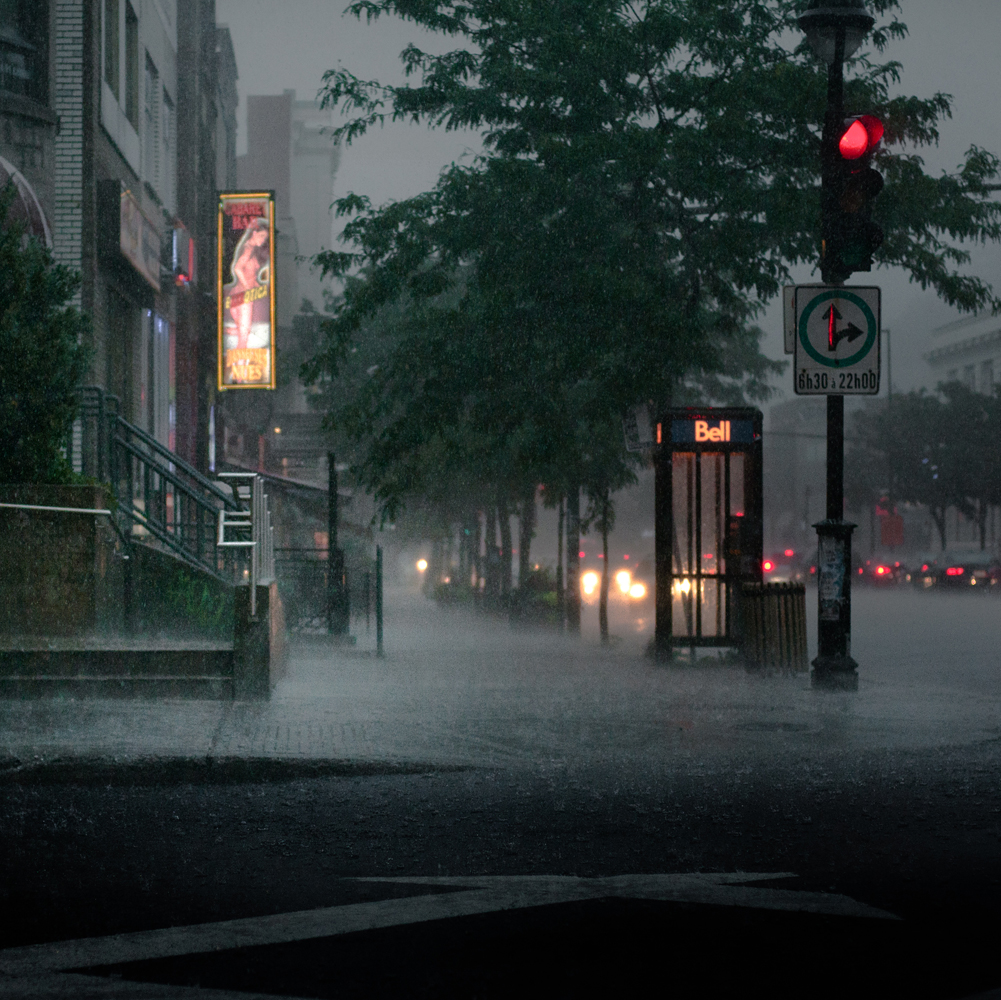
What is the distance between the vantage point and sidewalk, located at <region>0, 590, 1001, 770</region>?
9594 mm

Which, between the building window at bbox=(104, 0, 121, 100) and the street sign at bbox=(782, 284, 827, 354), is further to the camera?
the building window at bbox=(104, 0, 121, 100)

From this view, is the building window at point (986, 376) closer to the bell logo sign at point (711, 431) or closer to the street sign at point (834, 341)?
the bell logo sign at point (711, 431)

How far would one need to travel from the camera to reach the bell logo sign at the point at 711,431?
1825 cm

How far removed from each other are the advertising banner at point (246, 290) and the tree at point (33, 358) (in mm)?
13625

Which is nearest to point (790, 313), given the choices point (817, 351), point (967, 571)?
point (817, 351)

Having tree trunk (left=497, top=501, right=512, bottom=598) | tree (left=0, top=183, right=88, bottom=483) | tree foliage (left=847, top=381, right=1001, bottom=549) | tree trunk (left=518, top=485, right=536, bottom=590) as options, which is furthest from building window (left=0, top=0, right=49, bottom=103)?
tree foliage (left=847, top=381, right=1001, bottom=549)

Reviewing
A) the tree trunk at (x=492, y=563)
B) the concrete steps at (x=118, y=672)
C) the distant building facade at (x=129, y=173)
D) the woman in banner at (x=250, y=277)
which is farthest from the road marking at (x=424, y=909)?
the tree trunk at (x=492, y=563)

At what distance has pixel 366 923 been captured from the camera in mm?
5383

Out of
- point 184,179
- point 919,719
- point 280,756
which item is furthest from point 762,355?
point 280,756

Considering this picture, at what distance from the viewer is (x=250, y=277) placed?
90.9 feet

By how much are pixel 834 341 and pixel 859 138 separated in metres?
1.87

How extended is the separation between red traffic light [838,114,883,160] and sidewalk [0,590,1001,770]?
4956 millimetres

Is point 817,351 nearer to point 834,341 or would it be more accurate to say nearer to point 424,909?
point 834,341

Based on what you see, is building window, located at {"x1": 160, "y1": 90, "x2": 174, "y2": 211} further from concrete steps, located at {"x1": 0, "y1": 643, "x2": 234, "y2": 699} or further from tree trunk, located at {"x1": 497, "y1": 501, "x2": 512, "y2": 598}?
concrete steps, located at {"x1": 0, "y1": 643, "x2": 234, "y2": 699}
